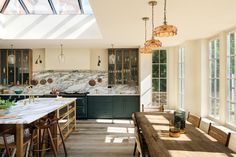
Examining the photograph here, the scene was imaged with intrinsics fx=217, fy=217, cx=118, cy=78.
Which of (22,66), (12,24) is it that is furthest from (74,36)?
(22,66)

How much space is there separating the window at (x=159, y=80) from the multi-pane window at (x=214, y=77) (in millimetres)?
2064

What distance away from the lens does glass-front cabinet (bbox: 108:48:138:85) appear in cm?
729

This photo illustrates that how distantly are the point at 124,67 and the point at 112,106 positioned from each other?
4.51 ft

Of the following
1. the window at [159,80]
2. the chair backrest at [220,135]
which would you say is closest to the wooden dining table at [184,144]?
the chair backrest at [220,135]

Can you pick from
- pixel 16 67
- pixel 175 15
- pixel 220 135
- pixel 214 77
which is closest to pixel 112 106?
pixel 214 77

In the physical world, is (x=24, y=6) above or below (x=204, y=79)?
above

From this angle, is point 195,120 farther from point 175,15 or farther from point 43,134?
point 43,134

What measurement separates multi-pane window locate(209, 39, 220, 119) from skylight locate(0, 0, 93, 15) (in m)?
3.21

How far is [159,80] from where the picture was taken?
716 centimetres

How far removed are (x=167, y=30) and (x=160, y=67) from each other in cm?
505

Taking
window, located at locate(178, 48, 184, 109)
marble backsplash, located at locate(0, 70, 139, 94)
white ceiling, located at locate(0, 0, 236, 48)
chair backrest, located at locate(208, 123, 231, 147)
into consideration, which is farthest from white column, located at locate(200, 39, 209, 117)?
chair backrest, located at locate(208, 123, 231, 147)

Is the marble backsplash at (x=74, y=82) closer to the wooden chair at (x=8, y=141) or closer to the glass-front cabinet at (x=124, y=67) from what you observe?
the glass-front cabinet at (x=124, y=67)

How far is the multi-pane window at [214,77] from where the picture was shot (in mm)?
4852

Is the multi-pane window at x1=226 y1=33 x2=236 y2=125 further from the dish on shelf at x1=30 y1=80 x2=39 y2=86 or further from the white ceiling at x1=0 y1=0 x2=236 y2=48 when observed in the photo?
the dish on shelf at x1=30 y1=80 x2=39 y2=86
